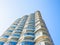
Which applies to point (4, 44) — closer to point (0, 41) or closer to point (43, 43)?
point (0, 41)

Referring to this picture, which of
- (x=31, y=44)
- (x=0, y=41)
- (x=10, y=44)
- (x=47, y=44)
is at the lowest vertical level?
(x=47, y=44)

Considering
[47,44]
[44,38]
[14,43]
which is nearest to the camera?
[47,44]

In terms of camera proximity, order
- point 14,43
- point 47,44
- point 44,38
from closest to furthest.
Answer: point 47,44 < point 44,38 < point 14,43

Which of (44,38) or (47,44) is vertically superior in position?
(44,38)

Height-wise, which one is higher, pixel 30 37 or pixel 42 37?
pixel 30 37

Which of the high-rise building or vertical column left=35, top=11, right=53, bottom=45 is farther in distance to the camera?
the high-rise building

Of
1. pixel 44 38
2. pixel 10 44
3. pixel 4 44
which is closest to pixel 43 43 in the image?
pixel 44 38

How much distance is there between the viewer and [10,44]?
652 cm

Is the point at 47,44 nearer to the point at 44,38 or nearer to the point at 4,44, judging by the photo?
the point at 44,38

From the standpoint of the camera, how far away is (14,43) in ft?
22.2

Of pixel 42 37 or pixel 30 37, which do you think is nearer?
pixel 42 37

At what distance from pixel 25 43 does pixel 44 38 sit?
743 mm

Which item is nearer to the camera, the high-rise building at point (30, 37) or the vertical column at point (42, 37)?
the vertical column at point (42, 37)

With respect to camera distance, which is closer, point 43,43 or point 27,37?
point 43,43
